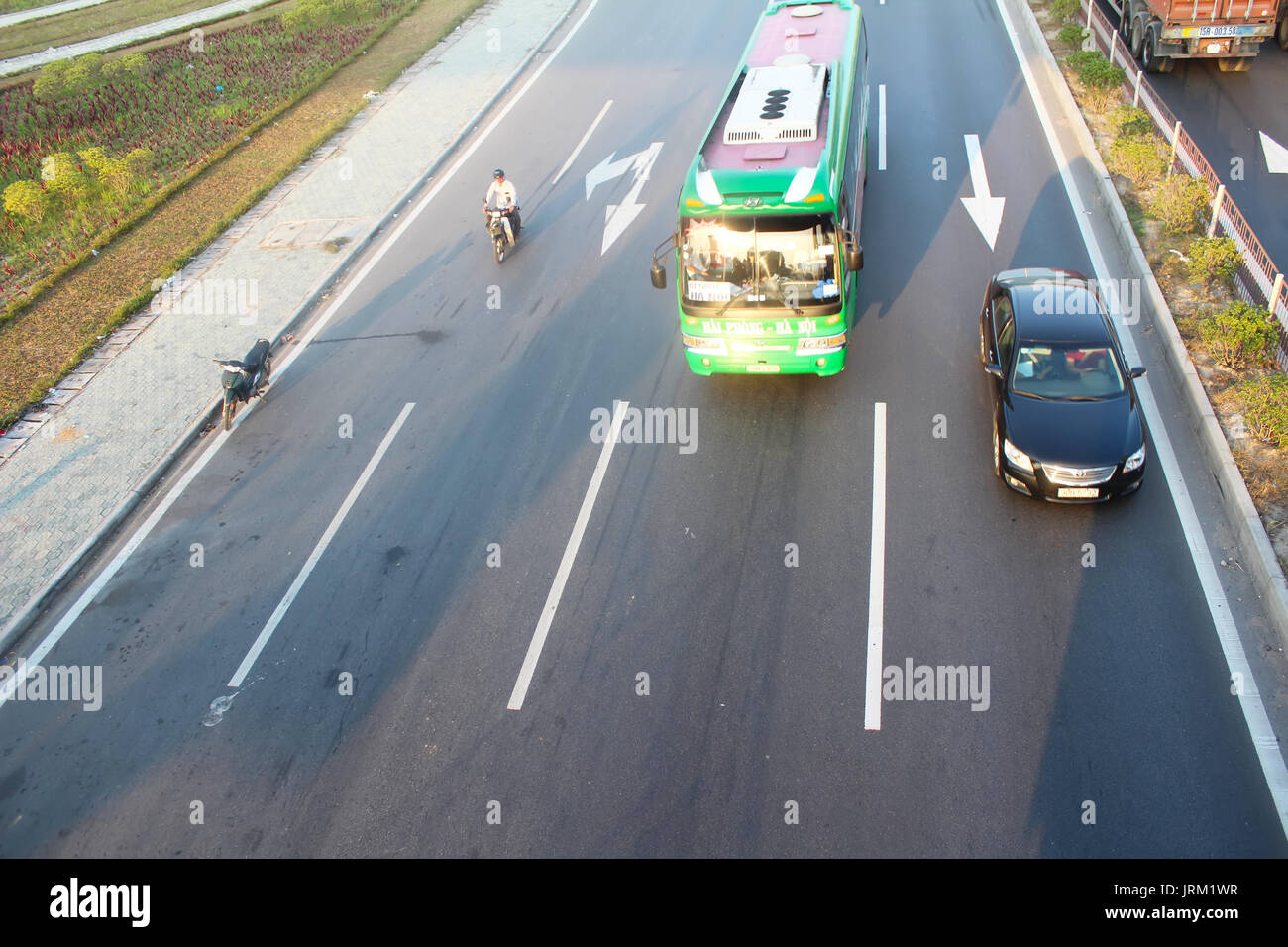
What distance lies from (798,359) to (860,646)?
14.0 feet

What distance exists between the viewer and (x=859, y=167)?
49.2 ft

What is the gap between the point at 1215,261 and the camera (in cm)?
1319

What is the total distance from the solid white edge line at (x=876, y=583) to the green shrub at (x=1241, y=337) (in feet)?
14.3

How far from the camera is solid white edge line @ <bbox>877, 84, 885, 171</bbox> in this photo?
59.7 feet

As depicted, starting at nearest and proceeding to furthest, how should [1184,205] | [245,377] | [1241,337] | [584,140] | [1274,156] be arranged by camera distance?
[1241,337]
[245,377]
[1184,205]
[1274,156]
[584,140]

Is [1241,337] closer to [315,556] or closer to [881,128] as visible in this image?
[881,128]

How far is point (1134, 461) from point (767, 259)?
16.0 ft

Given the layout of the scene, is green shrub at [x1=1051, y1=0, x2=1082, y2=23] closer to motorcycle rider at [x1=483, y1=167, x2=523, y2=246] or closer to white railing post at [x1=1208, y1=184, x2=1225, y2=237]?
white railing post at [x1=1208, y1=184, x2=1225, y2=237]

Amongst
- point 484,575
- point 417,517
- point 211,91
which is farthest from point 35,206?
point 484,575

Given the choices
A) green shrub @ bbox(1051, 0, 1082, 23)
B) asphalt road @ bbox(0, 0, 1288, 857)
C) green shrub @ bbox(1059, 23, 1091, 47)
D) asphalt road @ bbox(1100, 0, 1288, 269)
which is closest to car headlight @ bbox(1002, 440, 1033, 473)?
asphalt road @ bbox(0, 0, 1288, 857)

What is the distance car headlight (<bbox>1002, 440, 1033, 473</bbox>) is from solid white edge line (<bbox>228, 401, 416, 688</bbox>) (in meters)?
8.09

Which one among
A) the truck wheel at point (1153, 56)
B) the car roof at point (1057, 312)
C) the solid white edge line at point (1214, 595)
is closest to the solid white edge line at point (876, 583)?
the car roof at point (1057, 312)

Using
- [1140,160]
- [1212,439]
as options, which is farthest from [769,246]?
[1140,160]
